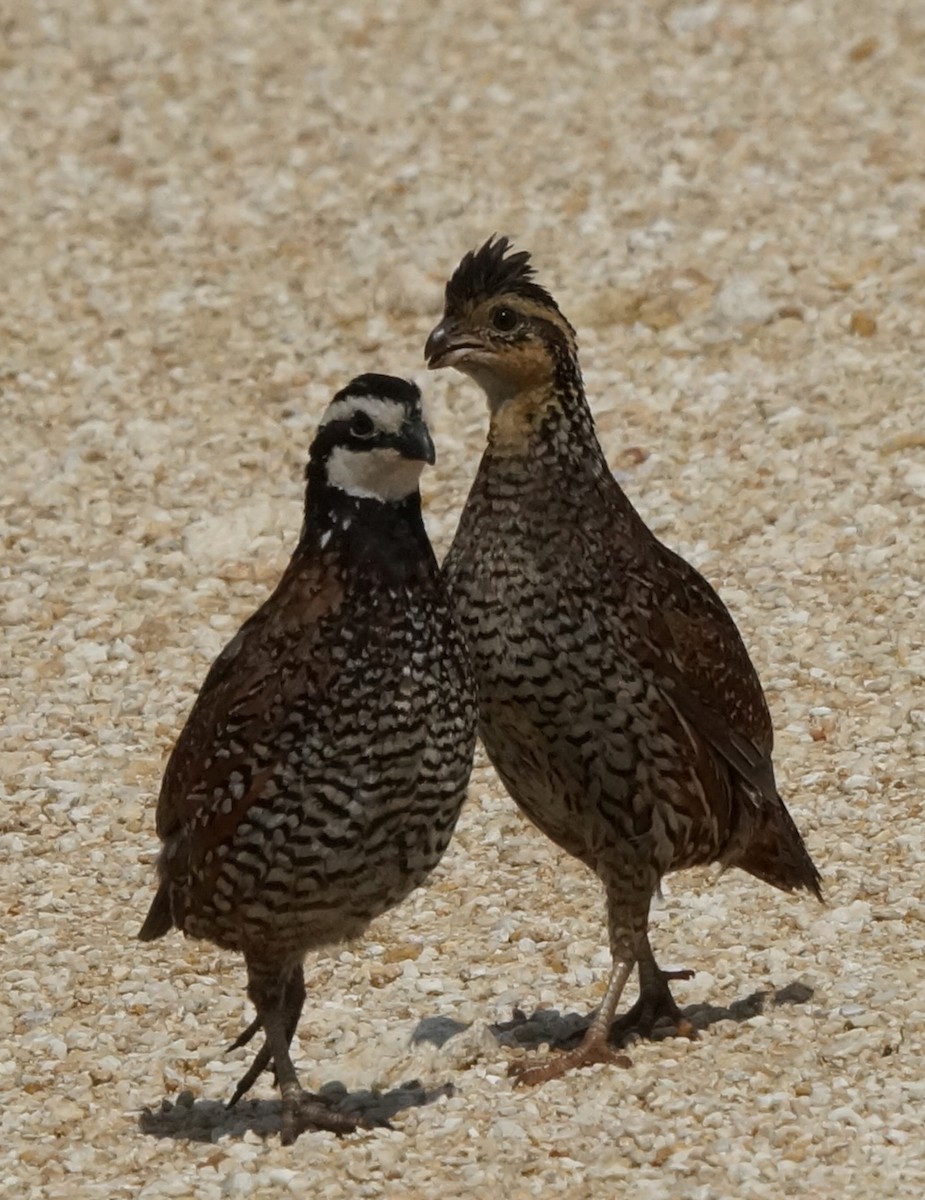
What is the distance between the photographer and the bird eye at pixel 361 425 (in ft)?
21.7

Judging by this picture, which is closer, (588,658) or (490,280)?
(588,658)

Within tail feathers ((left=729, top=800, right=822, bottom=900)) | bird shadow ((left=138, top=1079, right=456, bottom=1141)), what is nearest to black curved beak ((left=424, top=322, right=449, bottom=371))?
tail feathers ((left=729, top=800, right=822, bottom=900))

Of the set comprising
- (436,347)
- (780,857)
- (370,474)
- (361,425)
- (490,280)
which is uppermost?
(490,280)

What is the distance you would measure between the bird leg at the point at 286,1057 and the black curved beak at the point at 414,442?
4.92ft

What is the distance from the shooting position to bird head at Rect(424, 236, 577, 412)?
23.9 ft

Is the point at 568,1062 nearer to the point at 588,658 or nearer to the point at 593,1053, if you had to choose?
the point at 593,1053

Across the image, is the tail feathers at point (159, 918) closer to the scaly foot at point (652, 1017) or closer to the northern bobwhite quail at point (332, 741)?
the northern bobwhite quail at point (332, 741)

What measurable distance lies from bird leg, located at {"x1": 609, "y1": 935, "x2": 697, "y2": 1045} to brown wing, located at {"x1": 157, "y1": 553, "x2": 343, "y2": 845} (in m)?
1.44

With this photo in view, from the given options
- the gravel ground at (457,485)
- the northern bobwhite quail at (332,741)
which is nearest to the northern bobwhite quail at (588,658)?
the northern bobwhite quail at (332,741)

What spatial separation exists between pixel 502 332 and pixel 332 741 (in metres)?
1.50

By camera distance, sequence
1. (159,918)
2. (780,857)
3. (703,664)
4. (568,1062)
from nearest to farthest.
→ (568,1062), (159,918), (703,664), (780,857)

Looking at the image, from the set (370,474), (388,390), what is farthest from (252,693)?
(388,390)

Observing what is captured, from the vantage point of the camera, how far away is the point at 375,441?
663 centimetres

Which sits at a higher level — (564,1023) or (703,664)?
(703,664)
